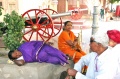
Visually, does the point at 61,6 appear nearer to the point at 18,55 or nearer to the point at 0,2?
the point at 0,2

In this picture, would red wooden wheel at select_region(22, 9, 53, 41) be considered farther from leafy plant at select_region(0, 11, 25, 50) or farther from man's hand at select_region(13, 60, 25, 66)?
man's hand at select_region(13, 60, 25, 66)

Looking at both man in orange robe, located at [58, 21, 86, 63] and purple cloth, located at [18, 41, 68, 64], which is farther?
man in orange robe, located at [58, 21, 86, 63]

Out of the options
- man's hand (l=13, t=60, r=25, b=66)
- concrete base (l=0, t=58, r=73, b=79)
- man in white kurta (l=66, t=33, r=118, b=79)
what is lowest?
concrete base (l=0, t=58, r=73, b=79)

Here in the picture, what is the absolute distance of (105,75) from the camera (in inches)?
77.4

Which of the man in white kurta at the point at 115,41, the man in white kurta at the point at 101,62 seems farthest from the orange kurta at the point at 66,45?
the man in white kurta at the point at 115,41

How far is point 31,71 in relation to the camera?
9.26 feet

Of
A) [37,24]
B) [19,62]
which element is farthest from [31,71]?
[37,24]

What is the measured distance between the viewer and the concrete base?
9.27ft

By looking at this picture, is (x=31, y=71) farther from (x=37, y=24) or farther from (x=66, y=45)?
(x=37, y=24)

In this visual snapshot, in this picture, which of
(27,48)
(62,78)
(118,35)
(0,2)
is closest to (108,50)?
(118,35)

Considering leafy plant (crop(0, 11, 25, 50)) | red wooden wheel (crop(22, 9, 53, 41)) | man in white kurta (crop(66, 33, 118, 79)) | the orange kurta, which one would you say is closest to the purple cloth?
leafy plant (crop(0, 11, 25, 50))

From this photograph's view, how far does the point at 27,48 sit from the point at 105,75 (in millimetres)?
1329

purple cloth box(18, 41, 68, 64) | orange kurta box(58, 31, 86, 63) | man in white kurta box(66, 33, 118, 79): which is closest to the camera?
man in white kurta box(66, 33, 118, 79)

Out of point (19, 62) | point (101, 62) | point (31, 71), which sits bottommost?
point (31, 71)
